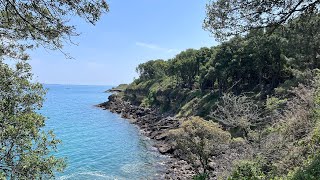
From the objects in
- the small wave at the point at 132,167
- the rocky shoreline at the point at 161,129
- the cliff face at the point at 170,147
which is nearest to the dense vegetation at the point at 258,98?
the cliff face at the point at 170,147

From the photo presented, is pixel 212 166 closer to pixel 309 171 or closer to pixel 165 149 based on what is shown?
pixel 165 149

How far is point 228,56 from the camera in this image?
47625mm

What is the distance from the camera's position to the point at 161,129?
49969mm

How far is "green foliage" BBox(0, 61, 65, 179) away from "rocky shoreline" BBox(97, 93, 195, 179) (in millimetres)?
19077

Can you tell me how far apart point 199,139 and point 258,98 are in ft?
72.5

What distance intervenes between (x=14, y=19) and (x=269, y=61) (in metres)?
41.0

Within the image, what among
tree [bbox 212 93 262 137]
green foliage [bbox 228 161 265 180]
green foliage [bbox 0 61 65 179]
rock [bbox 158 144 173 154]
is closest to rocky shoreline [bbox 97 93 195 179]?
rock [bbox 158 144 173 154]

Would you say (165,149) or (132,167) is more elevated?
→ (165,149)

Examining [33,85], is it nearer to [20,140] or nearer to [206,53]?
[20,140]

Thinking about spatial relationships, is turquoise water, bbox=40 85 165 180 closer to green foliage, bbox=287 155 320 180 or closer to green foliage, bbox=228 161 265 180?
green foliage, bbox=228 161 265 180

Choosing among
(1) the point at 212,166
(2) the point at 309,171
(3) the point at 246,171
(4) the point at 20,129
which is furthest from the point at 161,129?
(4) the point at 20,129

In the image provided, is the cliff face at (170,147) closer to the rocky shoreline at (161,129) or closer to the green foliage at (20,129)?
the rocky shoreline at (161,129)

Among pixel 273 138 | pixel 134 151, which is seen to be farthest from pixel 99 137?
pixel 273 138

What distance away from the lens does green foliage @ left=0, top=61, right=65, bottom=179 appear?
939cm
